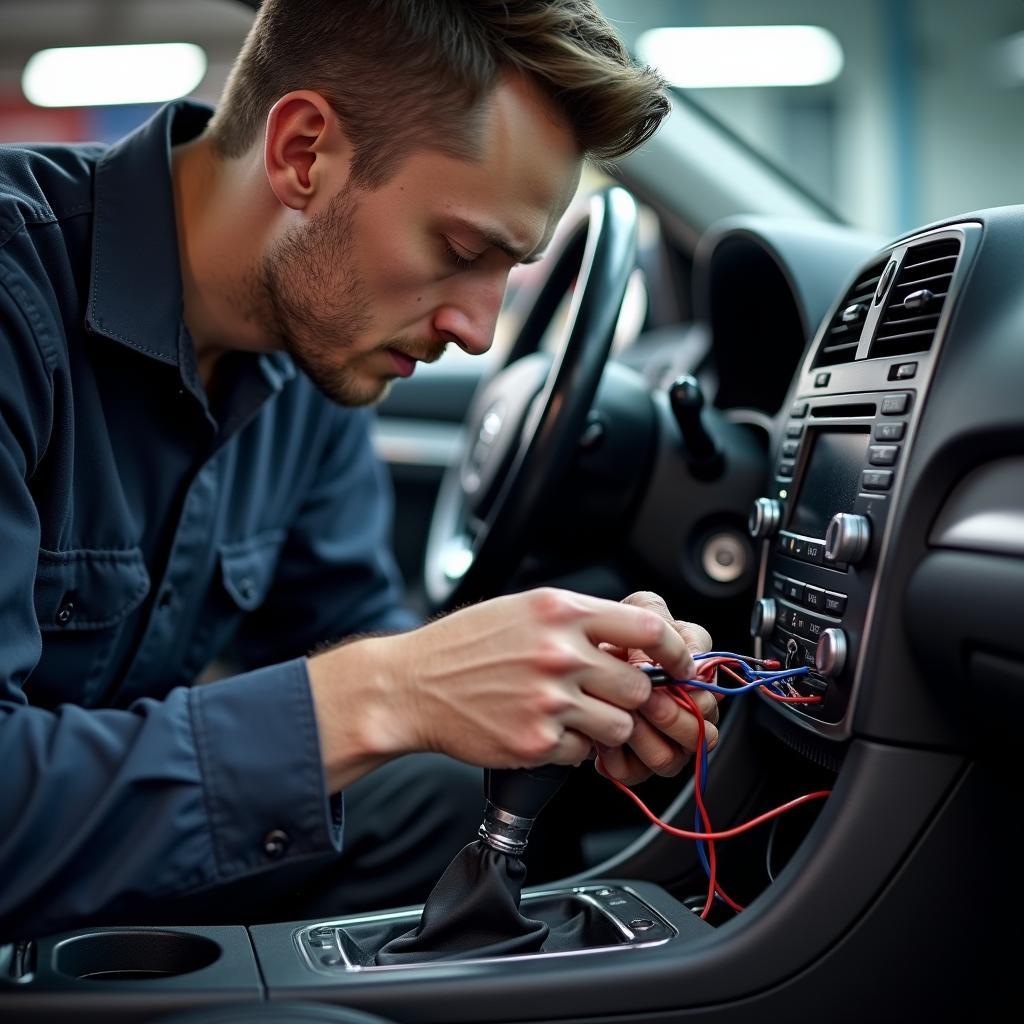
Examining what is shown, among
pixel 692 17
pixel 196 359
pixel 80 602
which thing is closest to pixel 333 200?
pixel 196 359

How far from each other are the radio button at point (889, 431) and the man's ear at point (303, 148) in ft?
1.59

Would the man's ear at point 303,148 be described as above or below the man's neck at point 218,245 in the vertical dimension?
above

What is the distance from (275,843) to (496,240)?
508mm

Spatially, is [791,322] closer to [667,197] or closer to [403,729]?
[667,197]

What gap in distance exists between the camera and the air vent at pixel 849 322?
3.17 ft

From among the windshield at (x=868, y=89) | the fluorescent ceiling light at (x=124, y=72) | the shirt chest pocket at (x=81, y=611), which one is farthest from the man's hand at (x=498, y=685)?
the fluorescent ceiling light at (x=124, y=72)

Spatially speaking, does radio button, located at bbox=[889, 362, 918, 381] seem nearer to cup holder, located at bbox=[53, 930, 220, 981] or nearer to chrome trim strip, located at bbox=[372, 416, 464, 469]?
cup holder, located at bbox=[53, 930, 220, 981]

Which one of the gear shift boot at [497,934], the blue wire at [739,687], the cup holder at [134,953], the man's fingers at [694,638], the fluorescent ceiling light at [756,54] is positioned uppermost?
the fluorescent ceiling light at [756,54]

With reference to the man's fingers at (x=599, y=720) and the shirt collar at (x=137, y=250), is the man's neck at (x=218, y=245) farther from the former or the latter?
the man's fingers at (x=599, y=720)

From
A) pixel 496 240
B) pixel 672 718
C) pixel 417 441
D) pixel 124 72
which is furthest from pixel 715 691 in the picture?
pixel 124 72

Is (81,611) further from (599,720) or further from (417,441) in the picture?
(417,441)

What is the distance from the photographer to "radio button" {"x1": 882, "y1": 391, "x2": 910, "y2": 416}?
0.83 meters

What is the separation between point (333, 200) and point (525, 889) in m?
0.60

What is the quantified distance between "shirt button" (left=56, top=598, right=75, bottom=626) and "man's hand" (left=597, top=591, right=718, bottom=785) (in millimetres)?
485
